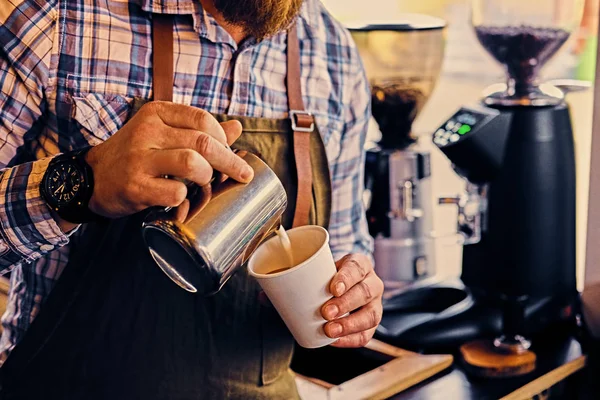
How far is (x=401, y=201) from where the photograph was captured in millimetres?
1941

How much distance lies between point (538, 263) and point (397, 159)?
17.1 inches

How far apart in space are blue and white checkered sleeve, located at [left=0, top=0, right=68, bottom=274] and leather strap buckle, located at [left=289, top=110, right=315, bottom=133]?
0.39 metres

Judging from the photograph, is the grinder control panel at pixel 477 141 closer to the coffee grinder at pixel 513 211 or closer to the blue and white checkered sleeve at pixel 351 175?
the coffee grinder at pixel 513 211

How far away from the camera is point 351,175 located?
1548 millimetres

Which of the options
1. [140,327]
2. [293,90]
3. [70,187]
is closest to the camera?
[70,187]

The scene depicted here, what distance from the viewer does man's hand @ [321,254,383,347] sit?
108 centimetres

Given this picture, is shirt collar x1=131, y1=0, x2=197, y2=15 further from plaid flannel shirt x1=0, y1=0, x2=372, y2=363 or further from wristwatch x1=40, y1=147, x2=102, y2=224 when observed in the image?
wristwatch x1=40, y1=147, x2=102, y2=224

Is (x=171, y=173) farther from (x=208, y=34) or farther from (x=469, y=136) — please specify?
(x=469, y=136)

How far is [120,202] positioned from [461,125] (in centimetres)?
88

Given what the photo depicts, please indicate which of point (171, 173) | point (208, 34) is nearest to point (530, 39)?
point (208, 34)

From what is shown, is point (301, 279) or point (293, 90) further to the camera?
point (293, 90)

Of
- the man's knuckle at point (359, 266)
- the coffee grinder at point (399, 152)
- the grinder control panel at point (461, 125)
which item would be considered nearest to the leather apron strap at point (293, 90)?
the man's knuckle at point (359, 266)

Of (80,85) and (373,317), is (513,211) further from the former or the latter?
(80,85)

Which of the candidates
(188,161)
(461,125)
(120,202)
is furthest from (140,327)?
(461,125)
